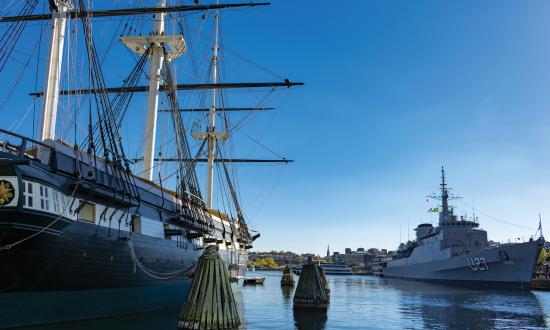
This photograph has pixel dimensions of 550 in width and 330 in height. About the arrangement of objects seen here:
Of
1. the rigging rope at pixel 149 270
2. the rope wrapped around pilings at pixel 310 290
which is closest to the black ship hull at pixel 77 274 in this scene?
the rigging rope at pixel 149 270

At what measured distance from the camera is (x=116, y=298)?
1697 cm

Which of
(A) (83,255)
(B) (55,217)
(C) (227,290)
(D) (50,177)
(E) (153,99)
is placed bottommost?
(C) (227,290)

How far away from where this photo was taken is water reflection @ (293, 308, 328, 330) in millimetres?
20202

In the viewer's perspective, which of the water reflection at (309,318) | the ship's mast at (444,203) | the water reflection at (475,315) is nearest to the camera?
the water reflection at (309,318)

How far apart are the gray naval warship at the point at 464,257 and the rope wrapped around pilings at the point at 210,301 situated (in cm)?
4365

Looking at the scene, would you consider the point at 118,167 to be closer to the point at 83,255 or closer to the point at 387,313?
the point at 83,255

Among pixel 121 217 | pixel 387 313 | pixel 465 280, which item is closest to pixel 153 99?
pixel 121 217

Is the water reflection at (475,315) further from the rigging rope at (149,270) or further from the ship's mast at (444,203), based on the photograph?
the ship's mast at (444,203)

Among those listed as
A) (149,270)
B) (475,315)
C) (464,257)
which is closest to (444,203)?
(464,257)

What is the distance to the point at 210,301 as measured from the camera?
14078 millimetres

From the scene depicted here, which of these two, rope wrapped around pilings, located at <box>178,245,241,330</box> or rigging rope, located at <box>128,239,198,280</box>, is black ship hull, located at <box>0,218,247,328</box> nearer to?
rigging rope, located at <box>128,239,198,280</box>

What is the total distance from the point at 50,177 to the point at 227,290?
6.45m

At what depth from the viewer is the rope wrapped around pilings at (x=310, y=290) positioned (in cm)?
2670

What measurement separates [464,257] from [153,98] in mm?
44382
